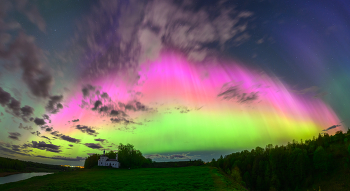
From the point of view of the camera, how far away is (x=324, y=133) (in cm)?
14050

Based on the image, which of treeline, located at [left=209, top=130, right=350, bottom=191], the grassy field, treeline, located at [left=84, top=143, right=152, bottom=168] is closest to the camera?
the grassy field

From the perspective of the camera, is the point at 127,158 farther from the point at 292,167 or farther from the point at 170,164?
the point at 292,167

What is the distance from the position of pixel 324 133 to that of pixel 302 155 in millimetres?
65413

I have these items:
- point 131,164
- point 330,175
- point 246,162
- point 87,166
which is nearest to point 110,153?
point 87,166

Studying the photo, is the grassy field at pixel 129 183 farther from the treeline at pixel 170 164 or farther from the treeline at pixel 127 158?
the treeline at pixel 170 164

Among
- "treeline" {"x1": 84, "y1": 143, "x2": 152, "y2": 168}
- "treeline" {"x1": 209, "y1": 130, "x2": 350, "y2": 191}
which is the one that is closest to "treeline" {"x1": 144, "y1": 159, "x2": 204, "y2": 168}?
"treeline" {"x1": 84, "y1": 143, "x2": 152, "y2": 168}

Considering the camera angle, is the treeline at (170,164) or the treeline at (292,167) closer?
the treeline at (292,167)

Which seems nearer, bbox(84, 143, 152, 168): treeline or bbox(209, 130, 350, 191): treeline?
bbox(209, 130, 350, 191): treeline

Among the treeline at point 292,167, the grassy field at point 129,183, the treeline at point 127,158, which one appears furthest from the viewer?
the treeline at point 127,158

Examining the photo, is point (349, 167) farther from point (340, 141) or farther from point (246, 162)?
point (246, 162)

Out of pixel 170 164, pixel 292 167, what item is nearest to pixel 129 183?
pixel 170 164

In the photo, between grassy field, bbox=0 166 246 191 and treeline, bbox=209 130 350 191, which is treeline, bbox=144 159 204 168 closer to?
treeline, bbox=209 130 350 191

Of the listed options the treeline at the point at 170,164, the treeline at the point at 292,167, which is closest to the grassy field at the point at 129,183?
the treeline at the point at 292,167

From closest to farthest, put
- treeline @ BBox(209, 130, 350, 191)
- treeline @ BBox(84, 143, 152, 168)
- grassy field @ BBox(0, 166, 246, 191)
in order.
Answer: grassy field @ BBox(0, 166, 246, 191)
treeline @ BBox(209, 130, 350, 191)
treeline @ BBox(84, 143, 152, 168)
